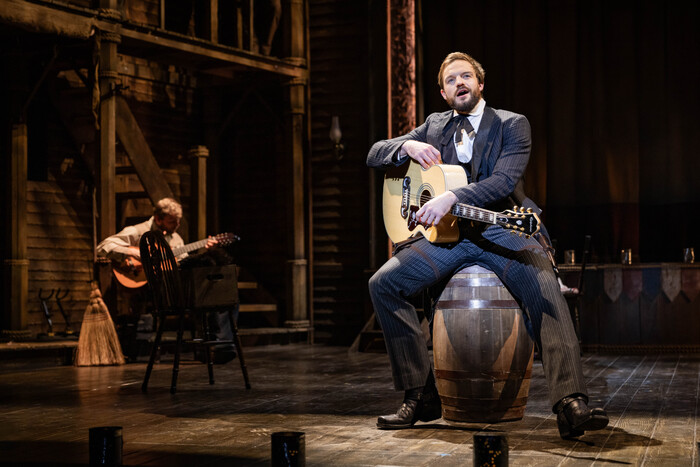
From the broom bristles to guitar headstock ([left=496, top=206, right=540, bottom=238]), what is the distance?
17.4 feet

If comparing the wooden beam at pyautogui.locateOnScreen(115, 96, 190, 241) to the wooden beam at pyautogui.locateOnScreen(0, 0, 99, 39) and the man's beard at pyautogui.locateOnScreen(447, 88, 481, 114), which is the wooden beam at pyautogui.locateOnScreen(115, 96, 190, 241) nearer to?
the wooden beam at pyautogui.locateOnScreen(0, 0, 99, 39)

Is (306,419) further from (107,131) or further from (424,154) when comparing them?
(107,131)

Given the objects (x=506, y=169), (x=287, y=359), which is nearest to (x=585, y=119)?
(x=287, y=359)

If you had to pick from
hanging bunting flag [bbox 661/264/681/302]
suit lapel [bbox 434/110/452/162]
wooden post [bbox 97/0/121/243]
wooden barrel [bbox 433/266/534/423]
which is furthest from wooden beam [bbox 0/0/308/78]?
wooden barrel [bbox 433/266/534/423]

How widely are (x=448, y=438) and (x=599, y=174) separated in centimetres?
667

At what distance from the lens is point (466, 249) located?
4.18 meters

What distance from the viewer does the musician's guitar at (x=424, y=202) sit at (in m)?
3.93

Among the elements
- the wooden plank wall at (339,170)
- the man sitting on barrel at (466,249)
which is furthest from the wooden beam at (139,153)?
the man sitting on barrel at (466,249)

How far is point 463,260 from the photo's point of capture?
13.8 ft

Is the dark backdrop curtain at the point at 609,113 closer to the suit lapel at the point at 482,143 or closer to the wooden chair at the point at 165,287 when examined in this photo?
the wooden chair at the point at 165,287

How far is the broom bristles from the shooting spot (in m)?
8.27

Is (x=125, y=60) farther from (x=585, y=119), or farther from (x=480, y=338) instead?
(x=480, y=338)

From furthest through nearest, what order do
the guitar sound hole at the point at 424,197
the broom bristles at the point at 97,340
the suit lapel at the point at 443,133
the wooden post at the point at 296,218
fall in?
the wooden post at the point at 296,218, the broom bristles at the point at 97,340, the suit lapel at the point at 443,133, the guitar sound hole at the point at 424,197

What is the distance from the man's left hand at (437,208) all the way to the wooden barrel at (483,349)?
36cm
